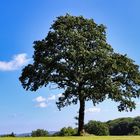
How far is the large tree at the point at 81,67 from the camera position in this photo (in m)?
60.2

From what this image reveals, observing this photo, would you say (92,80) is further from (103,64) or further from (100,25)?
(100,25)

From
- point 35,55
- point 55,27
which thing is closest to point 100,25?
point 55,27

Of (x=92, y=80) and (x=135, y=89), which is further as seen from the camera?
(x=135, y=89)

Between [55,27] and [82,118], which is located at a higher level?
[55,27]

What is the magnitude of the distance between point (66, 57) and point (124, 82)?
1026 centimetres

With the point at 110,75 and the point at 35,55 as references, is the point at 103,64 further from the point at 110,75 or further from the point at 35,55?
the point at 35,55

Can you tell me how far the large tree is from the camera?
198ft

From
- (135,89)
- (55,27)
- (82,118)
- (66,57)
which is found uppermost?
(55,27)

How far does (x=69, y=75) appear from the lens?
198ft

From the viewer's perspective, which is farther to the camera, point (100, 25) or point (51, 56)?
point (100, 25)

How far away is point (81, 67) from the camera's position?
61094mm

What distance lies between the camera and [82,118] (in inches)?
2469

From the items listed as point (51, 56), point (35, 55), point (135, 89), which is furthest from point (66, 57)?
point (135, 89)

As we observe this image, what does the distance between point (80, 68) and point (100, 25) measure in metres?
9.75
